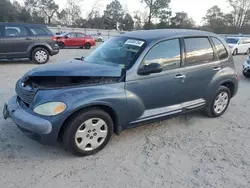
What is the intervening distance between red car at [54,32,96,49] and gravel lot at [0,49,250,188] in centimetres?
1634

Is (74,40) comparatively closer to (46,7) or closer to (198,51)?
(198,51)

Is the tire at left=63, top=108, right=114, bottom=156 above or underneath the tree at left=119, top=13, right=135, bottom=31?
underneath

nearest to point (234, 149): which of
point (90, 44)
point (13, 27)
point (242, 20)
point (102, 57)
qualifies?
point (102, 57)

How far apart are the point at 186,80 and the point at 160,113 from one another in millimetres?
720

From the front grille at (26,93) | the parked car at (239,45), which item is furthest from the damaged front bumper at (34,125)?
the parked car at (239,45)

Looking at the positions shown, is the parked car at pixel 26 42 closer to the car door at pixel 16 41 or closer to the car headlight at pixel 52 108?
the car door at pixel 16 41

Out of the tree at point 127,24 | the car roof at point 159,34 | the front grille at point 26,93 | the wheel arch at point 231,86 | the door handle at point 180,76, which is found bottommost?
the wheel arch at point 231,86

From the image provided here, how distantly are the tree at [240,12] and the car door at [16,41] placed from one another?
174 ft

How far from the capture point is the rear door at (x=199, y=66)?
150 inches

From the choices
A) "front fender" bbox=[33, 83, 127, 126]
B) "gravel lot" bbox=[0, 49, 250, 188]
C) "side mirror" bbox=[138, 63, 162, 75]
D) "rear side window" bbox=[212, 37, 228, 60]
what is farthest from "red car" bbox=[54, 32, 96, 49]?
"front fender" bbox=[33, 83, 127, 126]

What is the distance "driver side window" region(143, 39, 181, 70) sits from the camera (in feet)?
11.2

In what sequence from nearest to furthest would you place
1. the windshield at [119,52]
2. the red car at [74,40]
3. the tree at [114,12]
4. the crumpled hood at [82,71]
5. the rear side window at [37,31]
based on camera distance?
1. the crumpled hood at [82,71]
2. the windshield at [119,52]
3. the rear side window at [37,31]
4. the red car at [74,40]
5. the tree at [114,12]

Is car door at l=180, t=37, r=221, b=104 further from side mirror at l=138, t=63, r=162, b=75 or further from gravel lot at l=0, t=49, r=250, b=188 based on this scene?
side mirror at l=138, t=63, r=162, b=75

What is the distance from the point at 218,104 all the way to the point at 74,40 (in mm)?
16871
